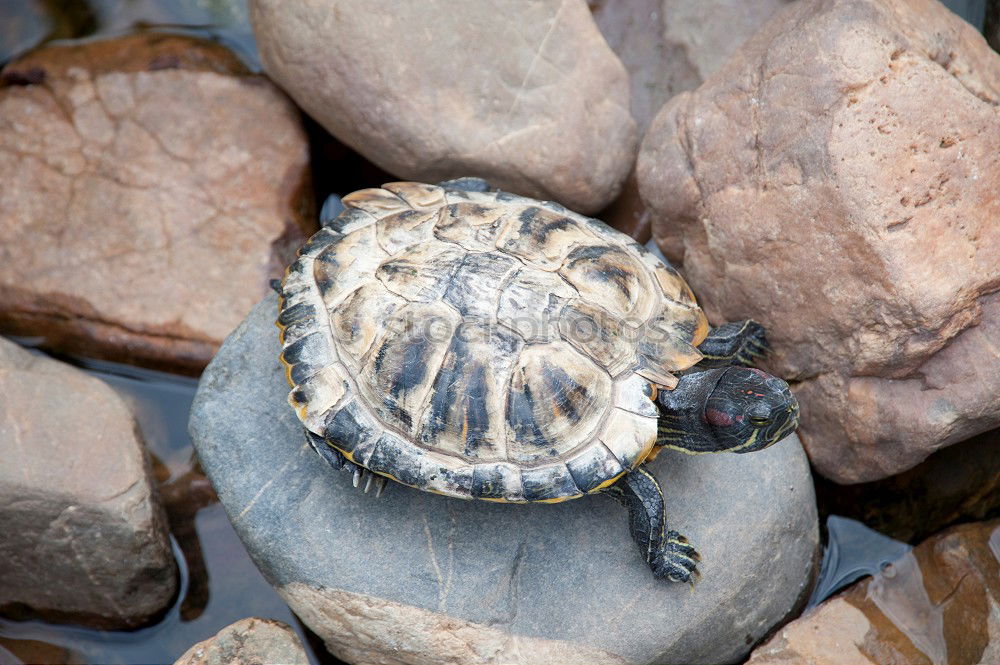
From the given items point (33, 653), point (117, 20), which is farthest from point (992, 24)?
point (33, 653)

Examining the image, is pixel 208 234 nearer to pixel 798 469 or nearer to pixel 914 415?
pixel 798 469

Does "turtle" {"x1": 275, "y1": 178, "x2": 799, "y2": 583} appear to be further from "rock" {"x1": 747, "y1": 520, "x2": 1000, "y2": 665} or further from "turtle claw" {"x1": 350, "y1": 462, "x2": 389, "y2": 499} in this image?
"rock" {"x1": 747, "y1": 520, "x2": 1000, "y2": 665}

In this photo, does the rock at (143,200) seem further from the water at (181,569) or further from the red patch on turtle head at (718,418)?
the red patch on turtle head at (718,418)

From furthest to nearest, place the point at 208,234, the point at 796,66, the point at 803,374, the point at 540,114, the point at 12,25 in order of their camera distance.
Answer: the point at 12,25 → the point at 208,234 → the point at 540,114 → the point at 803,374 → the point at 796,66

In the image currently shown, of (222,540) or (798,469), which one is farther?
(222,540)

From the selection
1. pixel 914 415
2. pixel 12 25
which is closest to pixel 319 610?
pixel 914 415

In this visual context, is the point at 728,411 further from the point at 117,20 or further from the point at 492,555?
the point at 117,20

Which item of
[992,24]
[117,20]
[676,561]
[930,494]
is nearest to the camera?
[676,561]

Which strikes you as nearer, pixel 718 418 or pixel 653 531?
pixel 718 418
